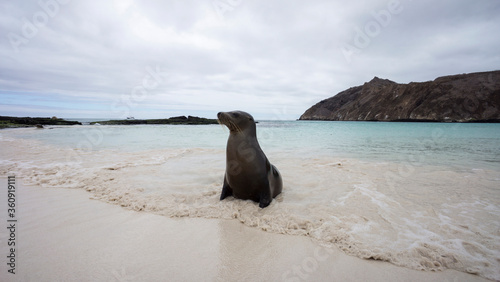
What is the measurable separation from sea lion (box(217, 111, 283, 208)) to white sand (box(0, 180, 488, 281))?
798 mm

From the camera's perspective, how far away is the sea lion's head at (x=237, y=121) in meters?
4.00

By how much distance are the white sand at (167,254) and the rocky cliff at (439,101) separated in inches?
3700

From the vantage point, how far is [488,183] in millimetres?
5750

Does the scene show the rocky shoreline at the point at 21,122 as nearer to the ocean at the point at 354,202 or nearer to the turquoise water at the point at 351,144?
the turquoise water at the point at 351,144

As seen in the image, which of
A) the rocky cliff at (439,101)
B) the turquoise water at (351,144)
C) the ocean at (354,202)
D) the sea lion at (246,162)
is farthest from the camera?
the rocky cliff at (439,101)

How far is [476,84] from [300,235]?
108 m

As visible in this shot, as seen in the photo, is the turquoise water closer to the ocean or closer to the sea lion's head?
the ocean

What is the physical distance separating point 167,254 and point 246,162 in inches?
76.1

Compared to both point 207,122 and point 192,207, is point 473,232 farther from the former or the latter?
point 207,122

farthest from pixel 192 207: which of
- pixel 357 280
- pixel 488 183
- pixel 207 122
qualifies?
pixel 207 122

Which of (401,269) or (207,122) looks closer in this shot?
(401,269)

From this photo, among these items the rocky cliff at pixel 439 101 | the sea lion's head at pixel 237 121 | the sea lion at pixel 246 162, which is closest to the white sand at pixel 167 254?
the sea lion at pixel 246 162

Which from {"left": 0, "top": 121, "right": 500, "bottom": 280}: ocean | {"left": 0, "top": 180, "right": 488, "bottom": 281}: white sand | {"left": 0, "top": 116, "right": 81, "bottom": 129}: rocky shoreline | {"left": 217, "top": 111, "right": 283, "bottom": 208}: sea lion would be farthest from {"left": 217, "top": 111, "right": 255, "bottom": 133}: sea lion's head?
{"left": 0, "top": 116, "right": 81, "bottom": 129}: rocky shoreline

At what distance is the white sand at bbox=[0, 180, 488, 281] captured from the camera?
2.30 meters
